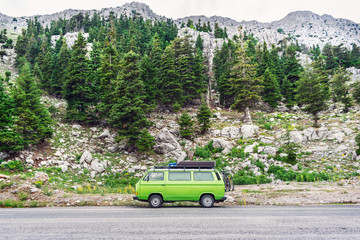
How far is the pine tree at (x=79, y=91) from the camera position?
28.7 meters

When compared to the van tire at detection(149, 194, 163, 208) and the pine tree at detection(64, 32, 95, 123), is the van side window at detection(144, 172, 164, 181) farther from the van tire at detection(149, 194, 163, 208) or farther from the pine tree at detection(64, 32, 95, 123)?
the pine tree at detection(64, 32, 95, 123)

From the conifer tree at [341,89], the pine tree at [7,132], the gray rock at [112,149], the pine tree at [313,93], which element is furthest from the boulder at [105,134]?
the conifer tree at [341,89]

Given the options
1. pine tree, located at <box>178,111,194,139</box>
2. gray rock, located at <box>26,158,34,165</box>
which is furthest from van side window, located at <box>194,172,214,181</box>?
gray rock, located at <box>26,158,34,165</box>

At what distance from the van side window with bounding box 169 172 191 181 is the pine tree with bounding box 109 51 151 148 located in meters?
13.5

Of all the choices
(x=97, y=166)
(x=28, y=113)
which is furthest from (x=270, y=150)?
(x=28, y=113)

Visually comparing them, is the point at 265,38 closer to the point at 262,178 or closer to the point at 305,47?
the point at 305,47

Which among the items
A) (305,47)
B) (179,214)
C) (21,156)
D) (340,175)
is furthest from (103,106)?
(305,47)

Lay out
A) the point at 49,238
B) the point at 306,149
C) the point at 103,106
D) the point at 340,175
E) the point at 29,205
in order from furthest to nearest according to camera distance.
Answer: the point at 103,106 < the point at 306,149 < the point at 340,175 < the point at 29,205 < the point at 49,238

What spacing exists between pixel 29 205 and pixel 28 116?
1266 cm

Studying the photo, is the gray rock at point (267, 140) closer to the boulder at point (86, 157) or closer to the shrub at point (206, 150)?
the shrub at point (206, 150)

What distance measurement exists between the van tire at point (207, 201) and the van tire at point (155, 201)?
240 cm

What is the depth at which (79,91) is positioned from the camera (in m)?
28.1

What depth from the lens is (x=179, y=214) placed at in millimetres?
9211

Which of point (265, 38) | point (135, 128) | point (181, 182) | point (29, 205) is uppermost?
point (265, 38)
